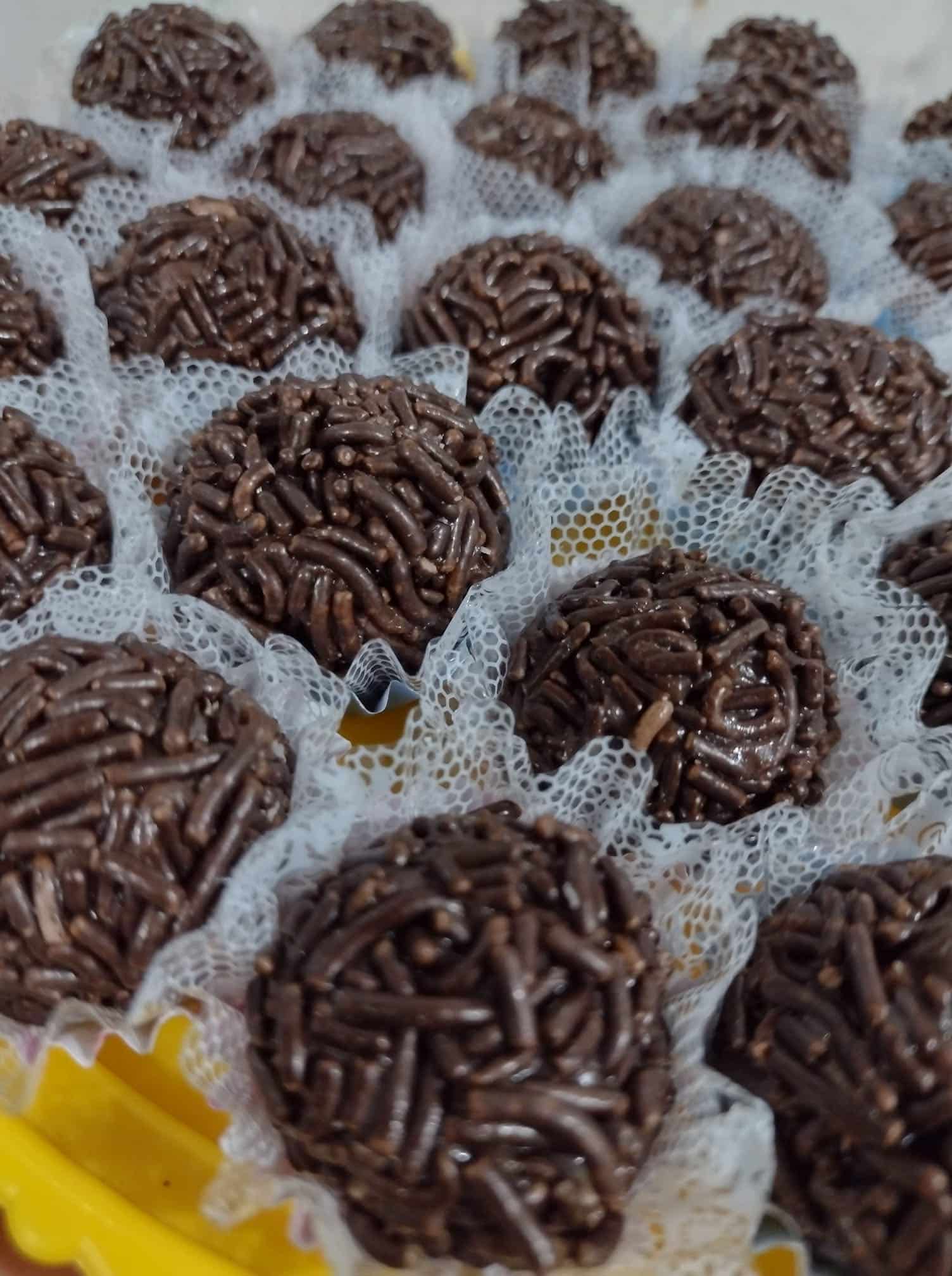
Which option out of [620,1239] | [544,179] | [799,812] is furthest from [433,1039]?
[544,179]

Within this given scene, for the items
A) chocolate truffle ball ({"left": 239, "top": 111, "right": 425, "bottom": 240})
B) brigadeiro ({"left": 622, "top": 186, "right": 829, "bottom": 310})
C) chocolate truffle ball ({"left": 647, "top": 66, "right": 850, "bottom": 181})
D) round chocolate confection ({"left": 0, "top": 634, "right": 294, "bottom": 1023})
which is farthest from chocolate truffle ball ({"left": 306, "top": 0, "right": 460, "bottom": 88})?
round chocolate confection ({"left": 0, "top": 634, "right": 294, "bottom": 1023})

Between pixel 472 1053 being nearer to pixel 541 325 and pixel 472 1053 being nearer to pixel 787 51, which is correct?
pixel 541 325

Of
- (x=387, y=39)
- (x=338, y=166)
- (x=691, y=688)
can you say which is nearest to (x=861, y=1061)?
(x=691, y=688)

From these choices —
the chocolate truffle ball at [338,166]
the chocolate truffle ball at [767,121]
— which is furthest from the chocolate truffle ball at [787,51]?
the chocolate truffle ball at [338,166]

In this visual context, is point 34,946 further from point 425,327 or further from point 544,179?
point 544,179

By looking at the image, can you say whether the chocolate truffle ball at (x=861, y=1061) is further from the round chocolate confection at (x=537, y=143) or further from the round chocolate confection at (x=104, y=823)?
the round chocolate confection at (x=537, y=143)
